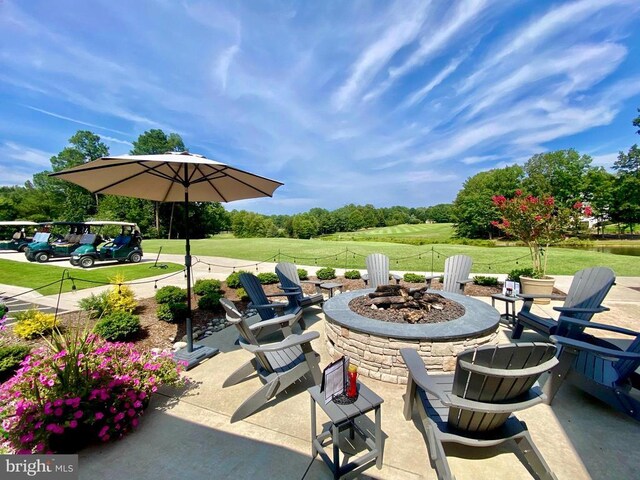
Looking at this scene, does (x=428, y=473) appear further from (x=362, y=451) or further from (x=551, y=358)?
(x=551, y=358)

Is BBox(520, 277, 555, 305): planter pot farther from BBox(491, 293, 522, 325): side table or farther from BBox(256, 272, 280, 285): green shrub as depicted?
BBox(256, 272, 280, 285): green shrub

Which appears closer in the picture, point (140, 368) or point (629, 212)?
point (140, 368)

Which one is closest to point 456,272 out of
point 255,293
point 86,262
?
Answer: point 255,293

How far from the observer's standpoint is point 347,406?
6.05 ft

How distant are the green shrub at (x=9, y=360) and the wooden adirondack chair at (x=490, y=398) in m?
4.24

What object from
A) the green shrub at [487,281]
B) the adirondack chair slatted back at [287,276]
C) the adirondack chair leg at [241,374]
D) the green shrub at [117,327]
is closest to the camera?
the adirondack chair leg at [241,374]

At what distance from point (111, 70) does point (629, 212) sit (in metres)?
45.6

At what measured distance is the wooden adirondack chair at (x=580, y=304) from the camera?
3424mm

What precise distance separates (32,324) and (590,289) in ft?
26.7

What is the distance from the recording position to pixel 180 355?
3627 mm

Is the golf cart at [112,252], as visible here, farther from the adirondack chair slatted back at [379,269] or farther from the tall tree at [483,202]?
the tall tree at [483,202]

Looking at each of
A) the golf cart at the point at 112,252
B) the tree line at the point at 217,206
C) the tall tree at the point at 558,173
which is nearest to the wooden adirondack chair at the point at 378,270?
the golf cart at the point at 112,252

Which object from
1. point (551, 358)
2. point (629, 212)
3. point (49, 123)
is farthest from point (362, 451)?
point (629, 212)

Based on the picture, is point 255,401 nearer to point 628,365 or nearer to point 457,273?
point 628,365
